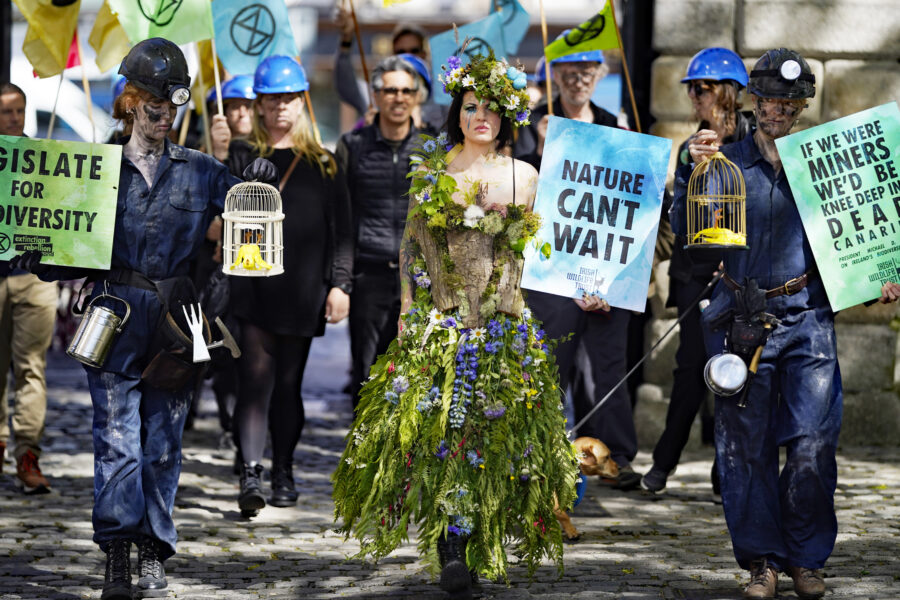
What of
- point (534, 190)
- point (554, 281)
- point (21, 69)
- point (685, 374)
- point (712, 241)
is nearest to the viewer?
point (712, 241)

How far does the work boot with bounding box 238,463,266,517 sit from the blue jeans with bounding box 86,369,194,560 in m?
1.38

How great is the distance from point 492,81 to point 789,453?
6.60ft

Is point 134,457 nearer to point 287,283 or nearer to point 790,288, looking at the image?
→ point 287,283

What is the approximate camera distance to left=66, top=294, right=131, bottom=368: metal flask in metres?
5.91

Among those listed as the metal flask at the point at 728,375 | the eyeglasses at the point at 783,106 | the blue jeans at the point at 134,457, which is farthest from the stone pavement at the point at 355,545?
the eyeglasses at the point at 783,106

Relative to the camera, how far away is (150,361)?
616cm

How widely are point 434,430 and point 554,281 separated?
145 centimetres

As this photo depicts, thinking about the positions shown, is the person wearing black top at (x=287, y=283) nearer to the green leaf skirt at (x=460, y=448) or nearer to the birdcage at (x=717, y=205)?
the green leaf skirt at (x=460, y=448)

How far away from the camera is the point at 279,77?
26.2 ft

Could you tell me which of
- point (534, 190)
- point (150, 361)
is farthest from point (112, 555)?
point (534, 190)

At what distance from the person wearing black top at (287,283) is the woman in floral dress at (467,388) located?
191 cm

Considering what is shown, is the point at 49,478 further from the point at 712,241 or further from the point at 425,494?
the point at 712,241

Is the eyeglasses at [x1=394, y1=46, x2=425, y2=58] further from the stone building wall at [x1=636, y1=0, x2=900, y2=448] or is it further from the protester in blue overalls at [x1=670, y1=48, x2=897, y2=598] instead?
the protester in blue overalls at [x1=670, y1=48, x2=897, y2=598]

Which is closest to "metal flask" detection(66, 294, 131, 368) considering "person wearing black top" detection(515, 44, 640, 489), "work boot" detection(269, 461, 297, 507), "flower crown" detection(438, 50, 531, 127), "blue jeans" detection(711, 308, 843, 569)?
"flower crown" detection(438, 50, 531, 127)
